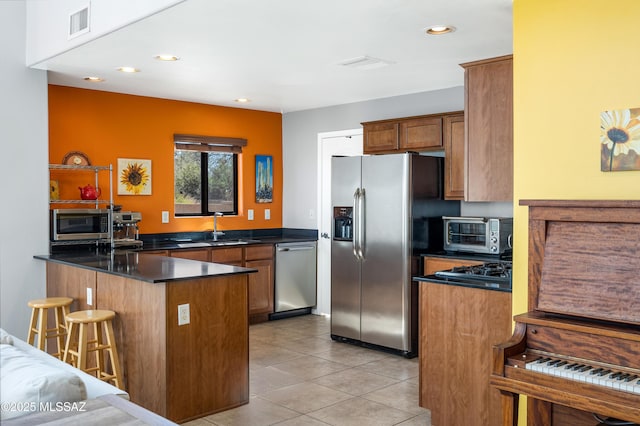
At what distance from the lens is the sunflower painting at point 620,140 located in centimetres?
260

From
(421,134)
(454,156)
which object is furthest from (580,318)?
(421,134)

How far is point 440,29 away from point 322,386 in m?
2.59

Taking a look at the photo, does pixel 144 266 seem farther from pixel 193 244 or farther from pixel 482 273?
pixel 482 273

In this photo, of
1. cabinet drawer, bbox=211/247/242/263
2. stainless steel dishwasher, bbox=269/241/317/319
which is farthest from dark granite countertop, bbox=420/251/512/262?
cabinet drawer, bbox=211/247/242/263

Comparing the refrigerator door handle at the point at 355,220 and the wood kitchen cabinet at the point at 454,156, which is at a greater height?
the wood kitchen cabinet at the point at 454,156

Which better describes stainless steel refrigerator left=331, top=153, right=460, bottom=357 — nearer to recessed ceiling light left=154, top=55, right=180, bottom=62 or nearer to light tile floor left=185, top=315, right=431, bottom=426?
light tile floor left=185, top=315, right=431, bottom=426

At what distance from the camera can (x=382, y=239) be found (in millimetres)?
5332

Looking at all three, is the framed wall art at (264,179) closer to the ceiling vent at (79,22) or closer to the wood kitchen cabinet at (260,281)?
the wood kitchen cabinet at (260,281)

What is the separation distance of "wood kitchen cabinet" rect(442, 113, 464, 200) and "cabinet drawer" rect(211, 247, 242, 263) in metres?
2.24

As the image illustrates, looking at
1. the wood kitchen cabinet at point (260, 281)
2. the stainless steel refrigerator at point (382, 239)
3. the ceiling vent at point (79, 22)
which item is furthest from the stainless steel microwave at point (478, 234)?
the ceiling vent at point (79, 22)

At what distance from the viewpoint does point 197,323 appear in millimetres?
3748

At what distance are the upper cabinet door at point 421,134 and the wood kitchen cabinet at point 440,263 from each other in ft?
3.42

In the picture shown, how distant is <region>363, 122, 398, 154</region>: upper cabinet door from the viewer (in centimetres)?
575

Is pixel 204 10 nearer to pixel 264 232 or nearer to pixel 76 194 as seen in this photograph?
pixel 76 194
